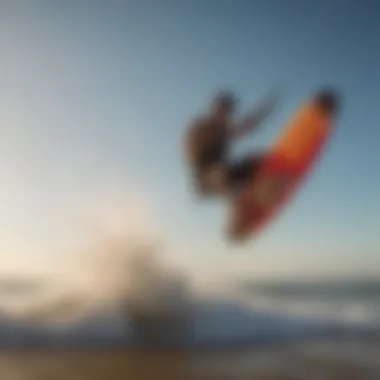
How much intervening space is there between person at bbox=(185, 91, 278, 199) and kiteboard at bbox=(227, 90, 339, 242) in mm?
22

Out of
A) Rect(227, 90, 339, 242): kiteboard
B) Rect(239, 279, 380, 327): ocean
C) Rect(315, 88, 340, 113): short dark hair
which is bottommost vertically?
Rect(239, 279, 380, 327): ocean

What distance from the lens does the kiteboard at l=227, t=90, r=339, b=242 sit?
1.26 metres

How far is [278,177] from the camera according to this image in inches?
49.8

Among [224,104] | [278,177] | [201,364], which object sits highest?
[224,104]

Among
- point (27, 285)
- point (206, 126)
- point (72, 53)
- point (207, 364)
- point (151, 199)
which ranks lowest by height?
point (207, 364)

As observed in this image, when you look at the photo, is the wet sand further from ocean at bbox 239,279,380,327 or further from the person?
the person

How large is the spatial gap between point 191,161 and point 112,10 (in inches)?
11.7

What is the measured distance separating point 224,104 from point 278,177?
154 mm

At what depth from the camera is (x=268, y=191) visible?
126 cm

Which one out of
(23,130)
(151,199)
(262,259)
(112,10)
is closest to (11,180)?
(23,130)

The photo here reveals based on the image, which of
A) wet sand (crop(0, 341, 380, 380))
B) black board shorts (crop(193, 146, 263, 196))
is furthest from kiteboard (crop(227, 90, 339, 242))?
wet sand (crop(0, 341, 380, 380))

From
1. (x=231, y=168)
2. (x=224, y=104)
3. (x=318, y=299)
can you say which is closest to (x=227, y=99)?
(x=224, y=104)

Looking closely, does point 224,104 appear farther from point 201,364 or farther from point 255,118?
point 201,364

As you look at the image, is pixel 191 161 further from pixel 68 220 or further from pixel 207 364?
pixel 207 364
